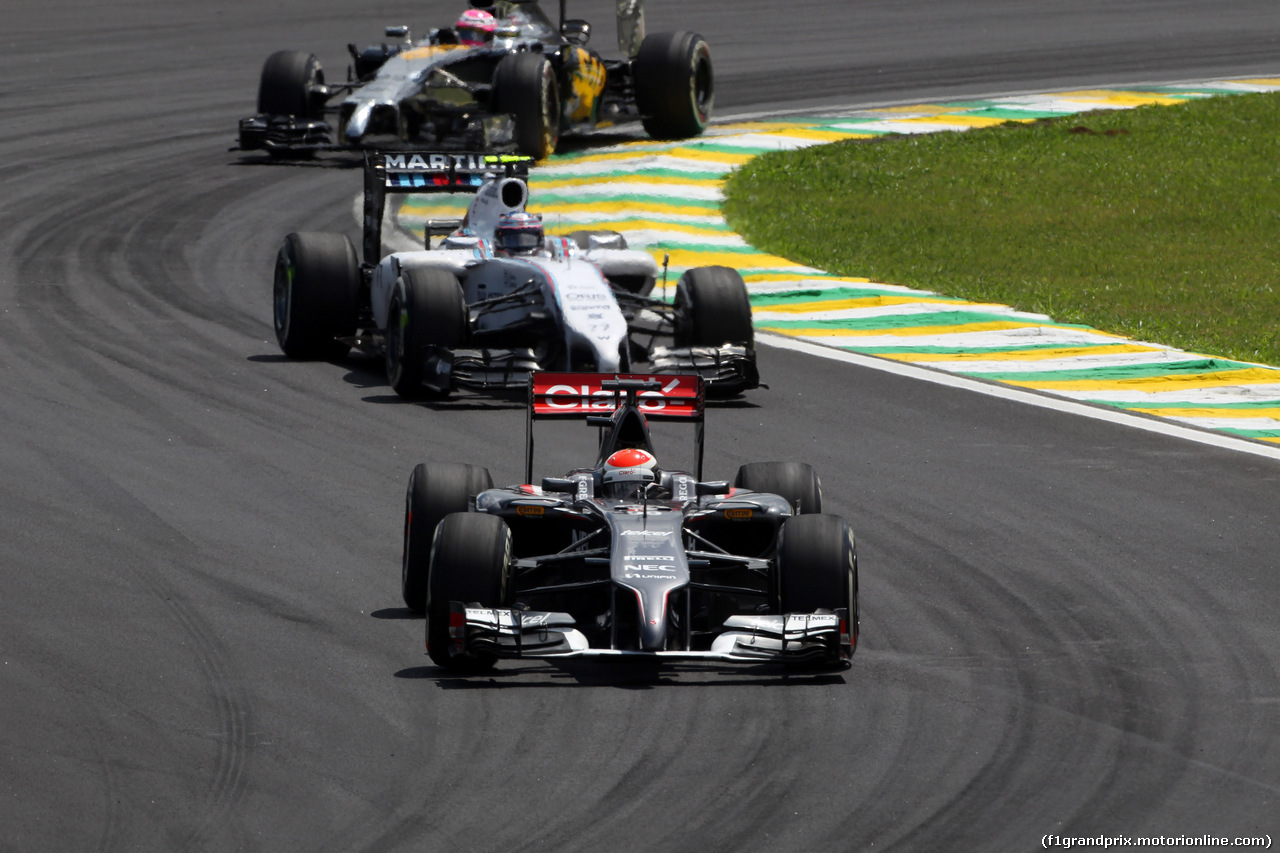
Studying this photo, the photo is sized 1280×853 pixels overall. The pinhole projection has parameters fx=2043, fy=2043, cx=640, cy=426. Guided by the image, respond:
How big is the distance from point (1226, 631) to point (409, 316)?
274 inches

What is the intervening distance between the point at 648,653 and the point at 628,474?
52.7 inches

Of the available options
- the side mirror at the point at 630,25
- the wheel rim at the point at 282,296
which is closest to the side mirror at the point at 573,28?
the side mirror at the point at 630,25

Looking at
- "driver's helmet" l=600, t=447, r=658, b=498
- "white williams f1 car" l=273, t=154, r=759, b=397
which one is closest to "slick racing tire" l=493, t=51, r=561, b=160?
"white williams f1 car" l=273, t=154, r=759, b=397

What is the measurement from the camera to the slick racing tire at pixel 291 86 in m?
25.1

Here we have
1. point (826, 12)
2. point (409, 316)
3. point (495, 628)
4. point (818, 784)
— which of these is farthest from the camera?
point (826, 12)

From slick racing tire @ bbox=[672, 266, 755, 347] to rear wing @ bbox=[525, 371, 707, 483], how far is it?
16.3 feet

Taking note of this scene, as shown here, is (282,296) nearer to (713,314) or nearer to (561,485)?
(713,314)

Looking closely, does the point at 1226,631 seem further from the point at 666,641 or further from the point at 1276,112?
the point at 1276,112

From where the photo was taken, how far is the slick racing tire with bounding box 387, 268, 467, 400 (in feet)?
48.0

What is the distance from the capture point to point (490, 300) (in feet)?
49.5

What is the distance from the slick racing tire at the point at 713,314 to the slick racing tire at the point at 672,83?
10172mm

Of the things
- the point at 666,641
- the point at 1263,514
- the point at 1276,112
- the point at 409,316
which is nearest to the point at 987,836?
the point at 666,641

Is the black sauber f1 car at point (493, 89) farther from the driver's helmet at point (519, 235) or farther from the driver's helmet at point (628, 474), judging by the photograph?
the driver's helmet at point (628, 474)

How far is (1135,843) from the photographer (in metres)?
7.08
